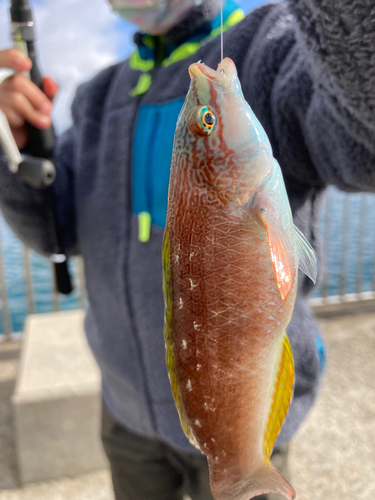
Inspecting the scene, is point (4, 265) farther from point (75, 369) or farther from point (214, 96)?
point (214, 96)

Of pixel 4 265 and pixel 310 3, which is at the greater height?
pixel 310 3

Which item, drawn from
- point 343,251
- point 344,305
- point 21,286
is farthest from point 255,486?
point 343,251

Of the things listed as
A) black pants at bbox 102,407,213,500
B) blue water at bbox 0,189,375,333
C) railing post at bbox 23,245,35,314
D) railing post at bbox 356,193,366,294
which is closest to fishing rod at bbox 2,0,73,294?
black pants at bbox 102,407,213,500

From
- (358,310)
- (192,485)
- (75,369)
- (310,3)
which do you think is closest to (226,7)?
(310,3)

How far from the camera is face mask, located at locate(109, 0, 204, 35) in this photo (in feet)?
3.18

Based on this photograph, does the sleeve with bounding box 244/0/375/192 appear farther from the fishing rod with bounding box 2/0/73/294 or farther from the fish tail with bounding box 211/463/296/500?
the fishing rod with bounding box 2/0/73/294

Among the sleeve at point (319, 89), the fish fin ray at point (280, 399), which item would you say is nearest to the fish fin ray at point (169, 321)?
the fish fin ray at point (280, 399)

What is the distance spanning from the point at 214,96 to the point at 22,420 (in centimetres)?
211

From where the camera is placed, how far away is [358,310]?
384 cm

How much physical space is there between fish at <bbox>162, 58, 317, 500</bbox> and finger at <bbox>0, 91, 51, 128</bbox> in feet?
2.79

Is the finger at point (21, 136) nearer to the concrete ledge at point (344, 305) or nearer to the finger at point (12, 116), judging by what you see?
the finger at point (12, 116)

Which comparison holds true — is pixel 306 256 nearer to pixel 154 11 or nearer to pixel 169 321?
pixel 169 321

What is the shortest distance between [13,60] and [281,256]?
1066 millimetres

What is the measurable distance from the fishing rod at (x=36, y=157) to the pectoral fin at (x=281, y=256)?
2.95 ft
